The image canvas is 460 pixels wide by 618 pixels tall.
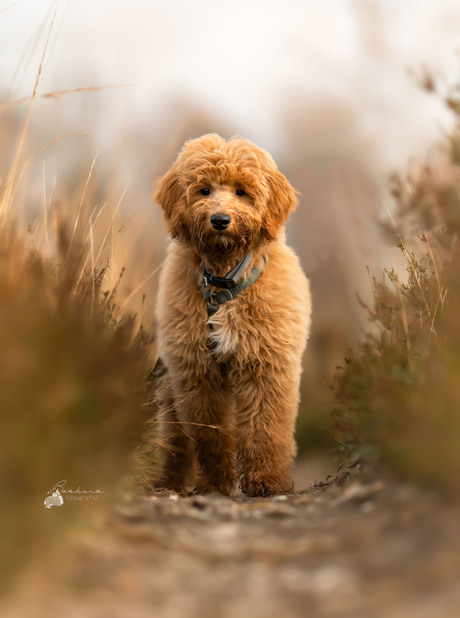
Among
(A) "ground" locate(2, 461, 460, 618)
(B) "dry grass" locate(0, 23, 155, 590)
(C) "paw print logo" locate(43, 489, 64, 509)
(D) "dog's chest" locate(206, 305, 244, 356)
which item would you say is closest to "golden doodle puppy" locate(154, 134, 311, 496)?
(D) "dog's chest" locate(206, 305, 244, 356)

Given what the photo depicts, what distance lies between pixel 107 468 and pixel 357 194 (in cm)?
292

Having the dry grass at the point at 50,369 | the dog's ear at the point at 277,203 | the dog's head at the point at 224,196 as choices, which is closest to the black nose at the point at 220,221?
the dog's head at the point at 224,196

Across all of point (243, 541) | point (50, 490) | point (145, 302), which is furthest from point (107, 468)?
point (145, 302)

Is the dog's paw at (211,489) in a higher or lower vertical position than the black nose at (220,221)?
lower

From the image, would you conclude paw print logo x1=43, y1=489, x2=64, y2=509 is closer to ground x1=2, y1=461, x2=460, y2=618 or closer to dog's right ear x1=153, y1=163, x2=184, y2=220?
ground x1=2, y1=461, x2=460, y2=618

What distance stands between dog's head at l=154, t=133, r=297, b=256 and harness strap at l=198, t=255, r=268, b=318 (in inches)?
7.0

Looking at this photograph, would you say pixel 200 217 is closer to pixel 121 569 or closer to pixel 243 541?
pixel 243 541

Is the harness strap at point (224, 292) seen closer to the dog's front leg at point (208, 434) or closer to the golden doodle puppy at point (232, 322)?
the golden doodle puppy at point (232, 322)

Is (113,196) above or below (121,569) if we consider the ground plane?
above

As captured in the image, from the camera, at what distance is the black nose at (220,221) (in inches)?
160

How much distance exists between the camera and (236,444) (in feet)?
14.9

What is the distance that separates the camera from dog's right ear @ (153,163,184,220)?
452cm

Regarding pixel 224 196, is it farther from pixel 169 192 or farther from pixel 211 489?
pixel 211 489

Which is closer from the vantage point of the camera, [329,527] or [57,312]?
[329,527]
